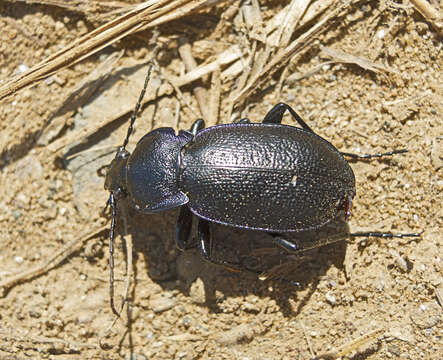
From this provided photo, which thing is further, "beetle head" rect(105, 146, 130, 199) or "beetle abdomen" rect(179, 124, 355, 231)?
"beetle head" rect(105, 146, 130, 199)

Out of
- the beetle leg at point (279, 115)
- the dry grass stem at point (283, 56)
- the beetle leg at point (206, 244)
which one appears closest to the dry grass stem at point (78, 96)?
the dry grass stem at point (283, 56)

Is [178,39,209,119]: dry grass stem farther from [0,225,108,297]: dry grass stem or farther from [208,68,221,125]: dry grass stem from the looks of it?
[0,225,108,297]: dry grass stem

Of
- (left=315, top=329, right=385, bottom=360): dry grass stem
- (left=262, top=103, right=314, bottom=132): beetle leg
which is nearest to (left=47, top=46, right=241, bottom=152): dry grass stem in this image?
(left=262, top=103, right=314, bottom=132): beetle leg

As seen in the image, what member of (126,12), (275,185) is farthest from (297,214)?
(126,12)

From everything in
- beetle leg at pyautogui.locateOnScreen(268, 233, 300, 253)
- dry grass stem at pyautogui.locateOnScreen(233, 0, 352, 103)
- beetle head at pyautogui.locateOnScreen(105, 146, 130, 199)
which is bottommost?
beetle leg at pyautogui.locateOnScreen(268, 233, 300, 253)

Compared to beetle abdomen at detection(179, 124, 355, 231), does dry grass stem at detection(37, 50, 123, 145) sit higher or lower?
higher

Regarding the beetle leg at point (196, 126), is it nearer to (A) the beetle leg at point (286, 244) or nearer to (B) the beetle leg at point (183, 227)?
(B) the beetle leg at point (183, 227)

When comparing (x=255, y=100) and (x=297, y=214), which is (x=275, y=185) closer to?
(x=297, y=214)
